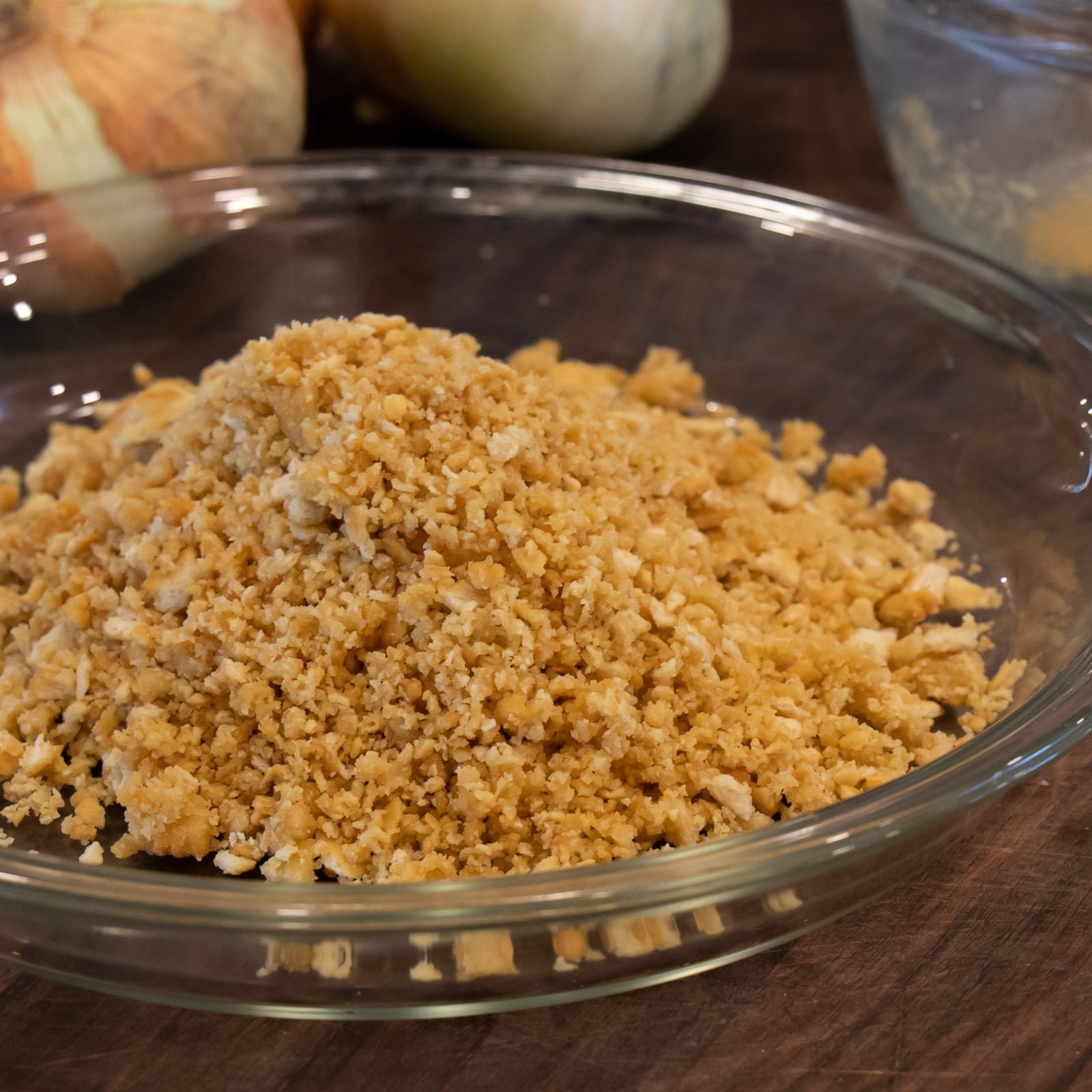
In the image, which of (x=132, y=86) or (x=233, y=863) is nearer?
(x=233, y=863)

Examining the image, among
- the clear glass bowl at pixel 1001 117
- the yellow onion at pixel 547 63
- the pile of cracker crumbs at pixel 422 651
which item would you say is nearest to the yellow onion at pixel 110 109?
the yellow onion at pixel 547 63

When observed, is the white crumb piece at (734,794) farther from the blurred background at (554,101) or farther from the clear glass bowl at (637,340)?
the blurred background at (554,101)

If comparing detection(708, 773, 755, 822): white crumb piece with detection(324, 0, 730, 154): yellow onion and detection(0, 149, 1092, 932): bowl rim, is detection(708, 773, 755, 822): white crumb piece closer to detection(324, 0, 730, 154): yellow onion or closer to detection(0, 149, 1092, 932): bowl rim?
detection(0, 149, 1092, 932): bowl rim

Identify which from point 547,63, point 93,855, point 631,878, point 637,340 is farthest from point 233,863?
point 547,63

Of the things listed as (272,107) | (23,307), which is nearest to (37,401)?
(23,307)

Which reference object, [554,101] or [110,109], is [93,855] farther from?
[554,101]
